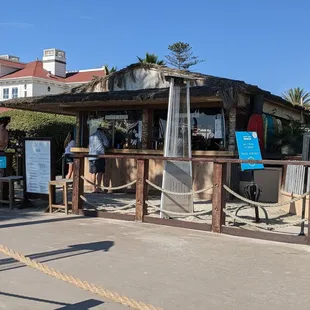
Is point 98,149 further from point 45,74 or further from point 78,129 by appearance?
point 45,74

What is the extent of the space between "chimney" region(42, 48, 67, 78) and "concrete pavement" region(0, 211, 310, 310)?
3747 centimetres

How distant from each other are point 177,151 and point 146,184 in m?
0.85

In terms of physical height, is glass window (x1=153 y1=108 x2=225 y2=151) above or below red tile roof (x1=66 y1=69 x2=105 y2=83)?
below

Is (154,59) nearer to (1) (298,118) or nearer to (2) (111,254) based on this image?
(1) (298,118)

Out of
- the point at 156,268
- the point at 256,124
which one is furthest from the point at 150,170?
the point at 156,268

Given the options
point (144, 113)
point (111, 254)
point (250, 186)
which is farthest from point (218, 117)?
point (111, 254)

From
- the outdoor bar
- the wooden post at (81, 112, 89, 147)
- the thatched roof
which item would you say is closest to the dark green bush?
the thatched roof

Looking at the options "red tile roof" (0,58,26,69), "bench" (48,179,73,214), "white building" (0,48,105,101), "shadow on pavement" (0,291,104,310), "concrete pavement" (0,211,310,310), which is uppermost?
"red tile roof" (0,58,26,69)

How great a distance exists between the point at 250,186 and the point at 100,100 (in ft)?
17.2

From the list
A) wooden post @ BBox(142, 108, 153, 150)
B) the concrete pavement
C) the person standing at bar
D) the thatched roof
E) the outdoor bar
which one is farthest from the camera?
wooden post @ BBox(142, 108, 153, 150)

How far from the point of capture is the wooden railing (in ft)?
25.1

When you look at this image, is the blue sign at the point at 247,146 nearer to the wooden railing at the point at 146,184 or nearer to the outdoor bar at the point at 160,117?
the wooden railing at the point at 146,184

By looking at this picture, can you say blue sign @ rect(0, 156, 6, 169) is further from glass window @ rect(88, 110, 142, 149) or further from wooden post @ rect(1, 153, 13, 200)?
glass window @ rect(88, 110, 142, 149)

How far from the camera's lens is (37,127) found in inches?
768
